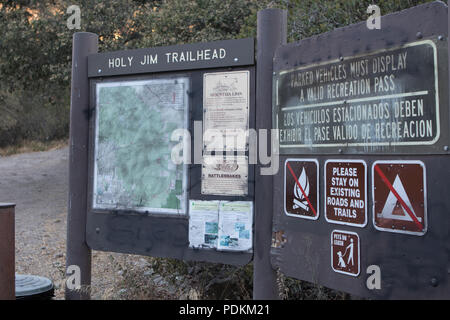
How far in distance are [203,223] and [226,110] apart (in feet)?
2.88

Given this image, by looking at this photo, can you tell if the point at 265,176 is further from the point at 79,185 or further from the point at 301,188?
the point at 79,185

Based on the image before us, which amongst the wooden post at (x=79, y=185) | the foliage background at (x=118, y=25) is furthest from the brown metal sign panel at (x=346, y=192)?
the foliage background at (x=118, y=25)

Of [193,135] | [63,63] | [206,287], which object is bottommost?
[206,287]

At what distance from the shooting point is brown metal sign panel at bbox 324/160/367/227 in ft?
9.34

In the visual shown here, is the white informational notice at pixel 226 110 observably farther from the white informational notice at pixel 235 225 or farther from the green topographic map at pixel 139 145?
the white informational notice at pixel 235 225

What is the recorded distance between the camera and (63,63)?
1052cm

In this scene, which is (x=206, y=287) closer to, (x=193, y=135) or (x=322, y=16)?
(x=193, y=135)

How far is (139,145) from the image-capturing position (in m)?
3.97

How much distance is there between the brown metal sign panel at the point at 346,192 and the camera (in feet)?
9.34

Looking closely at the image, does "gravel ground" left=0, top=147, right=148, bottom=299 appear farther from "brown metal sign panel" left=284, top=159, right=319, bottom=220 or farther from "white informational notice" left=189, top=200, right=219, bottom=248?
"brown metal sign panel" left=284, top=159, right=319, bottom=220

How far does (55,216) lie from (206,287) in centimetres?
551

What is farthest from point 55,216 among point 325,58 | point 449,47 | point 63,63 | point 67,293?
point 449,47

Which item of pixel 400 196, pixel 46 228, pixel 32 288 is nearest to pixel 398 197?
pixel 400 196

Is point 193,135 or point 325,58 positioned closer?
point 325,58
